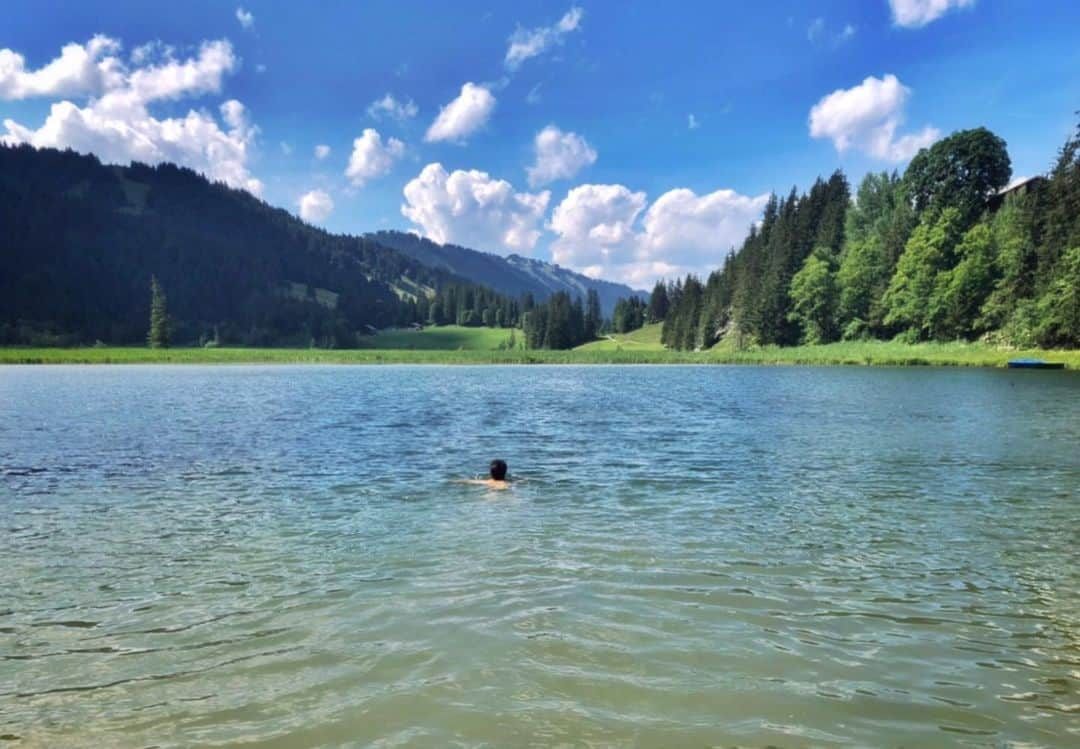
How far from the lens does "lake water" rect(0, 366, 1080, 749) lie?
21.9 ft

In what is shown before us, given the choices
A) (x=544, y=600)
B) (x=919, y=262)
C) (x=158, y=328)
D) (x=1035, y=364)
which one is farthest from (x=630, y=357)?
(x=158, y=328)

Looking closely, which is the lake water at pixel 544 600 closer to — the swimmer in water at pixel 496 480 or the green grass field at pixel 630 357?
the swimmer in water at pixel 496 480

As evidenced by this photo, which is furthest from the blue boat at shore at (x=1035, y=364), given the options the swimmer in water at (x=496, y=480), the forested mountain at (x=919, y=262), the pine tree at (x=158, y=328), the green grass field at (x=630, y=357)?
the pine tree at (x=158, y=328)

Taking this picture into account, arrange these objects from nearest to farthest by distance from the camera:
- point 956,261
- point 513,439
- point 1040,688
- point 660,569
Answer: point 1040,688
point 660,569
point 513,439
point 956,261

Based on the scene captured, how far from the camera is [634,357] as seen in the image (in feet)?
471

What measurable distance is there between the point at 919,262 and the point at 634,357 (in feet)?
183

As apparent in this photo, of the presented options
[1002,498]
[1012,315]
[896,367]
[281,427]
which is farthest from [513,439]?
[1012,315]

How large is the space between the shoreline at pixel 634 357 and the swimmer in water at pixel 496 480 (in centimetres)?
8841

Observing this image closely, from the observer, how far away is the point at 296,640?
8.59m

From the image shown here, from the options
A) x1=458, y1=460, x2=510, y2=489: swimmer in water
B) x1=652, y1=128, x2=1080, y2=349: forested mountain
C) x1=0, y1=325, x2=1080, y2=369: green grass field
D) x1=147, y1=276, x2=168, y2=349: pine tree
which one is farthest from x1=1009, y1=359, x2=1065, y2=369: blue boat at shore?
x1=147, y1=276, x2=168, y2=349: pine tree

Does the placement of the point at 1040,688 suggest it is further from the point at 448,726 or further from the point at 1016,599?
the point at 448,726

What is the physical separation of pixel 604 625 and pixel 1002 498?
13127mm

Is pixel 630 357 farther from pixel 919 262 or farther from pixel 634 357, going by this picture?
pixel 919 262

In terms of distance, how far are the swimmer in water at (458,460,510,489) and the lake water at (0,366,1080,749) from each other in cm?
60
